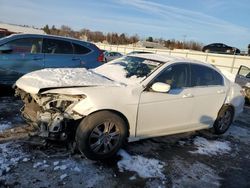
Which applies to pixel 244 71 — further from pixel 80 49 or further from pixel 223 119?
pixel 80 49

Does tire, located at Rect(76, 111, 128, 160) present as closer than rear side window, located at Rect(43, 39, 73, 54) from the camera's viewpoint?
Yes

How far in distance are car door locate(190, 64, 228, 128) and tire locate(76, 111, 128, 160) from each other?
1775mm

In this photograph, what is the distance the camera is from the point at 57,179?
3826 mm

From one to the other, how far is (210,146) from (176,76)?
1.58m

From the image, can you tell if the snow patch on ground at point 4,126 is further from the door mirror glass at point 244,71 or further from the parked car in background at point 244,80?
the door mirror glass at point 244,71

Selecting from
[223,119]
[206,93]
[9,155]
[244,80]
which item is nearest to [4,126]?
[9,155]

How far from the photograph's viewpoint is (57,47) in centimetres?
831

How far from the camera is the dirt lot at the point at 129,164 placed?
153 inches

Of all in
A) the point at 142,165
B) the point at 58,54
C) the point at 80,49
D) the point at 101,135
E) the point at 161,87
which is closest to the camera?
the point at 101,135

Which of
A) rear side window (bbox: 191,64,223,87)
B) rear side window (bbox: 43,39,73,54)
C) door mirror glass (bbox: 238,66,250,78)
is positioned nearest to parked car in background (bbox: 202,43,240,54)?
door mirror glass (bbox: 238,66,250,78)

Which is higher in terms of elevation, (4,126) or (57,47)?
(57,47)

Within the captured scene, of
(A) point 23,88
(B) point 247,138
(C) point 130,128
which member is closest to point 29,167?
(A) point 23,88

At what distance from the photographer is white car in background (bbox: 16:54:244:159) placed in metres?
4.29

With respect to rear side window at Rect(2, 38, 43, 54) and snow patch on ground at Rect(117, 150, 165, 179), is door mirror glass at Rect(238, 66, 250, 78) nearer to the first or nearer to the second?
rear side window at Rect(2, 38, 43, 54)
